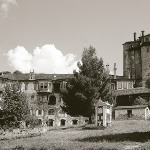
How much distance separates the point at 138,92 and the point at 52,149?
47.1m

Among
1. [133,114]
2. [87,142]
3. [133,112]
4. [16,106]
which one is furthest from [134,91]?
[87,142]

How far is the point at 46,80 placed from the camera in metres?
69.0

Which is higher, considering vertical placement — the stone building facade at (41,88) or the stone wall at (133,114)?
the stone building facade at (41,88)

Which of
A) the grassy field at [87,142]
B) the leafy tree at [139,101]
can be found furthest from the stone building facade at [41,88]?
the grassy field at [87,142]

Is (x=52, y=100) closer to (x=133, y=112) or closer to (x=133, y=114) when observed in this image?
(x=133, y=112)

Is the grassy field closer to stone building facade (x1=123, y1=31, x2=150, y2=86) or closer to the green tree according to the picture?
the green tree

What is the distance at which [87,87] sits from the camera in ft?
130

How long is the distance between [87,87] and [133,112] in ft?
50.5

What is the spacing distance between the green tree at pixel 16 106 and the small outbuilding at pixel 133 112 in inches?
1016

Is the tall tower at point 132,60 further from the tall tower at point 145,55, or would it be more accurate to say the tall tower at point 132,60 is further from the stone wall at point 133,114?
the stone wall at point 133,114

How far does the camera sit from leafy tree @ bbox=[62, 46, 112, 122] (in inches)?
1545

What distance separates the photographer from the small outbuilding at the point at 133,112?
49828 mm

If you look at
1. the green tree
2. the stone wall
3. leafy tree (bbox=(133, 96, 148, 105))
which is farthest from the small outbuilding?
the green tree

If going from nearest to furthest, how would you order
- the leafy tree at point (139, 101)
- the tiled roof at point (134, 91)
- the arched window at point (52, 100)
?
the leafy tree at point (139, 101), the tiled roof at point (134, 91), the arched window at point (52, 100)
